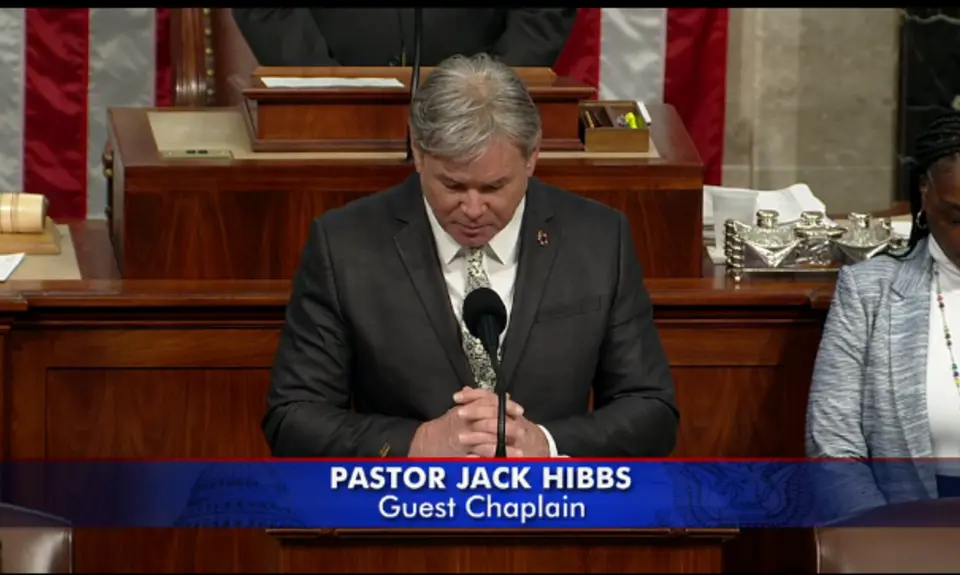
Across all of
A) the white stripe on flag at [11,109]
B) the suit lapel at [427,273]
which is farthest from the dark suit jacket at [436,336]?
the white stripe on flag at [11,109]

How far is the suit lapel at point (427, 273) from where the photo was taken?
10.1 ft

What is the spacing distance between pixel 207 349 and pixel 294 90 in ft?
1.96

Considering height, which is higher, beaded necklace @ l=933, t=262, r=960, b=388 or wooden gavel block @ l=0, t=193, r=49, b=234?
wooden gavel block @ l=0, t=193, r=49, b=234

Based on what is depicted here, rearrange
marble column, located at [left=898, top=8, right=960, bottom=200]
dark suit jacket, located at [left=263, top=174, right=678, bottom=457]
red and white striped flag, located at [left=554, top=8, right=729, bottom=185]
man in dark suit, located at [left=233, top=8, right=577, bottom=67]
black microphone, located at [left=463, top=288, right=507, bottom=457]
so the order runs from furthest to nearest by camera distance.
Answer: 1. marble column, located at [left=898, top=8, right=960, bottom=200]
2. red and white striped flag, located at [left=554, top=8, right=729, bottom=185]
3. man in dark suit, located at [left=233, top=8, right=577, bottom=67]
4. dark suit jacket, located at [left=263, top=174, right=678, bottom=457]
5. black microphone, located at [left=463, top=288, right=507, bottom=457]

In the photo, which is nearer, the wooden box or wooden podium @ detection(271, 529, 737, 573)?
wooden podium @ detection(271, 529, 737, 573)

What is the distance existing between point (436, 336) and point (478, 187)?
272mm

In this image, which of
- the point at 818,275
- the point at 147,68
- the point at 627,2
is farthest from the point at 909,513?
the point at 147,68

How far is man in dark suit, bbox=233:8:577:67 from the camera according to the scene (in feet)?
15.6

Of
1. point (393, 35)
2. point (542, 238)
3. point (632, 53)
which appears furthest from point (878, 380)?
point (632, 53)

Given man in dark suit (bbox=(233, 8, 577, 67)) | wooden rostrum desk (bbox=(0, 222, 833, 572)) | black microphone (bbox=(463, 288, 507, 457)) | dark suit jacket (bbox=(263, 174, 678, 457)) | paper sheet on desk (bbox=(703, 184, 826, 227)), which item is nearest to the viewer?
black microphone (bbox=(463, 288, 507, 457))

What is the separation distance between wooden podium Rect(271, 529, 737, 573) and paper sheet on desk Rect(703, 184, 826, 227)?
195 cm

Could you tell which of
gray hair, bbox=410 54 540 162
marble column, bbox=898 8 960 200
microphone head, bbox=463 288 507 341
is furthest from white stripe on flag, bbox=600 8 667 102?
microphone head, bbox=463 288 507 341

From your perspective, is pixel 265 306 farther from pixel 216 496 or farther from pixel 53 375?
pixel 216 496

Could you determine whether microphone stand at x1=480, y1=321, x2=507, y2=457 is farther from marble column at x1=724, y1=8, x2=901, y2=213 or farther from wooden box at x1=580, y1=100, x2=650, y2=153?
marble column at x1=724, y1=8, x2=901, y2=213
